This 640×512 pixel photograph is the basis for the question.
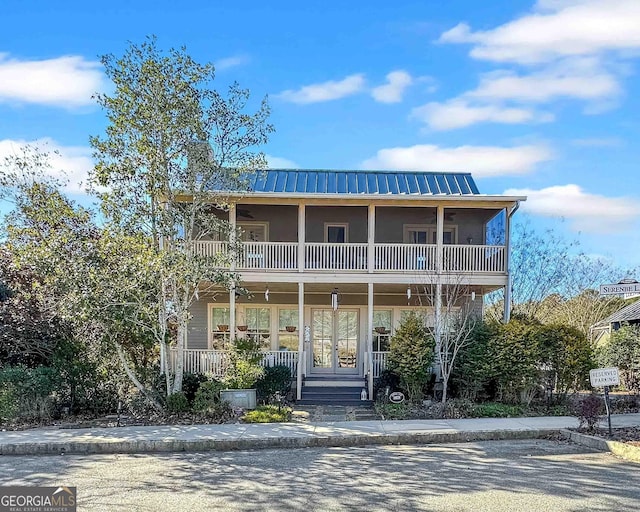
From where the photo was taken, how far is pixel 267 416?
11000 millimetres

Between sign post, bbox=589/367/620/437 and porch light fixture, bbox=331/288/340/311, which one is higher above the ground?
porch light fixture, bbox=331/288/340/311

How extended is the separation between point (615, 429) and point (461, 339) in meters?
4.24

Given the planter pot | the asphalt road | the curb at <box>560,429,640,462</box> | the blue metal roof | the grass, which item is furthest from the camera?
the blue metal roof

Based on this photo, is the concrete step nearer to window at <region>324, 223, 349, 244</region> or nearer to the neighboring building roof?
window at <region>324, 223, 349, 244</region>

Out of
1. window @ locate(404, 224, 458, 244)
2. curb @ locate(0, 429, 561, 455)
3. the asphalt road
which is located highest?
window @ locate(404, 224, 458, 244)

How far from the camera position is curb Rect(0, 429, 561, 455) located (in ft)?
29.0

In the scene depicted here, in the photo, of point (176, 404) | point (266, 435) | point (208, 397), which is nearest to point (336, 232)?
point (208, 397)

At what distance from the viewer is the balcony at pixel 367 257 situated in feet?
46.9

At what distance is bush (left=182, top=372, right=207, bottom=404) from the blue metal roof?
562cm

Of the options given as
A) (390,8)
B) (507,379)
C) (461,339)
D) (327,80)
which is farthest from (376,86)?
(507,379)

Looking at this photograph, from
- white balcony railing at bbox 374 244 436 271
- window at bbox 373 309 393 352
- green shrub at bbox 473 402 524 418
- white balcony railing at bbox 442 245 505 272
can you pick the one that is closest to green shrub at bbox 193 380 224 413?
white balcony railing at bbox 374 244 436 271

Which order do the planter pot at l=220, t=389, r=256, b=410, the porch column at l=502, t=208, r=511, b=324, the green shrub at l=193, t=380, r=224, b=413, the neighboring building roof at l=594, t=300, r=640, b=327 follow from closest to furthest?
the green shrub at l=193, t=380, r=224, b=413 → the planter pot at l=220, t=389, r=256, b=410 → the porch column at l=502, t=208, r=511, b=324 → the neighboring building roof at l=594, t=300, r=640, b=327

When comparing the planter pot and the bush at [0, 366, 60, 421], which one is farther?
the planter pot

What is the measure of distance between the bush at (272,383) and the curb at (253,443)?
3.78 m
